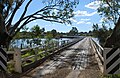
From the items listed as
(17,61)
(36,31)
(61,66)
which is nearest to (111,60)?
(17,61)

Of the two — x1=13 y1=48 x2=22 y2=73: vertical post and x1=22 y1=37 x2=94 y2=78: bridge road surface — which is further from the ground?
x1=13 y1=48 x2=22 y2=73: vertical post

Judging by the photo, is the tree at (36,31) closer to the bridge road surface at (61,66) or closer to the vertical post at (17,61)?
the bridge road surface at (61,66)

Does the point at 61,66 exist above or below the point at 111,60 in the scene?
below

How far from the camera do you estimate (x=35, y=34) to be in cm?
3572

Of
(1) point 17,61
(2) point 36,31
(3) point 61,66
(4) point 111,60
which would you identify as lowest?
(2) point 36,31

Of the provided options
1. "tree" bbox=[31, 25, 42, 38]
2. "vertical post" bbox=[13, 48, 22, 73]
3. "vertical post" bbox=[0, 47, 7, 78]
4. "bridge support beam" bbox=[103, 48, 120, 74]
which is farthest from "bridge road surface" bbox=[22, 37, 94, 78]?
"tree" bbox=[31, 25, 42, 38]

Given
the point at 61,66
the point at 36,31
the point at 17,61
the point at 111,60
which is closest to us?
the point at 111,60

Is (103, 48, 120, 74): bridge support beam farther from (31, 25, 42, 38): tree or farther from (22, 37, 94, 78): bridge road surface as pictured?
(31, 25, 42, 38): tree

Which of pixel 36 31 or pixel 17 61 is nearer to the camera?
pixel 17 61

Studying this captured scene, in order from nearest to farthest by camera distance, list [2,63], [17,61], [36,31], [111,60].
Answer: [111,60], [2,63], [17,61], [36,31]

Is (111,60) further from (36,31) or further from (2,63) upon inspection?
(36,31)

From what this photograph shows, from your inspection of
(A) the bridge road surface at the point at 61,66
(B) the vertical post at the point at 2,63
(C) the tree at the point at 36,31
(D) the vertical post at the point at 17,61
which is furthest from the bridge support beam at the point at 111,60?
(C) the tree at the point at 36,31

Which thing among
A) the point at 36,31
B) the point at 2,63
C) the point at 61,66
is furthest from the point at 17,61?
the point at 36,31

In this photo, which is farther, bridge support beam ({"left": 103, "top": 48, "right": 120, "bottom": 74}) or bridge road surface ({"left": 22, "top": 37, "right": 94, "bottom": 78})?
bridge road surface ({"left": 22, "top": 37, "right": 94, "bottom": 78})
